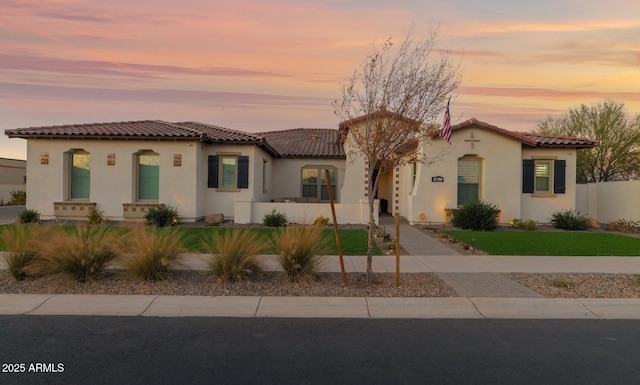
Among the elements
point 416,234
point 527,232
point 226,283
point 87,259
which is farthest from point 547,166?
point 87,259

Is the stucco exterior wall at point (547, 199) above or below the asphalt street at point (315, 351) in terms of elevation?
above

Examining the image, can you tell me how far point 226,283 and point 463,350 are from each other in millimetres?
4610

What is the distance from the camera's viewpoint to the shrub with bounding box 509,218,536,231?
1770 cm

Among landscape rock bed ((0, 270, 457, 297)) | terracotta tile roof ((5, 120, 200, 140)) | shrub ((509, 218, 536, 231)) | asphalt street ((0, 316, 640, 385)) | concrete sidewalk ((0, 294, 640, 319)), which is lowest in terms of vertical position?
asphalt street ((0, 316, 640, 385))

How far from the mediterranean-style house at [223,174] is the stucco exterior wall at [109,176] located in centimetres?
4

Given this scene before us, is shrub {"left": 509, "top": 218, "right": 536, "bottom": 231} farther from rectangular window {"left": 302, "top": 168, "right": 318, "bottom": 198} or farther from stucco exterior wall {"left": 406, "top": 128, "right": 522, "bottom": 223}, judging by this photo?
rectangular window {"left": 302, "top": 168, "right": 318, "bottom": 198}

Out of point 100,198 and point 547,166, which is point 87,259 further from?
point 547,166

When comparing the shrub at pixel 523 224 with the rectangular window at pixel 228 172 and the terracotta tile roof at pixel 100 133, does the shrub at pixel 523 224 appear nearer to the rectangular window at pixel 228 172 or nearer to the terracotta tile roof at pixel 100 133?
the rectangular window at pixel 228 172

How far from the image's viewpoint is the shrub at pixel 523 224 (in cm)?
1770

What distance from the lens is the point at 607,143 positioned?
27312 mm

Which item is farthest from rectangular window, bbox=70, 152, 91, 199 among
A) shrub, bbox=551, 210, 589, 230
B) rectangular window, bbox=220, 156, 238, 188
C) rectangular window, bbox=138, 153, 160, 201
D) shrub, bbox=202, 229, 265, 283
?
shrub, bbox=551, 210, 589, 230

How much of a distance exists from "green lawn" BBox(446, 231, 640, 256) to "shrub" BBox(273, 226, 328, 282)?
5.98 m

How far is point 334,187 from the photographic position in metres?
24.0

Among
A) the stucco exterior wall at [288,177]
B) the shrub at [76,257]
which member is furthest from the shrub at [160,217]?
the shrub at [76,257]
